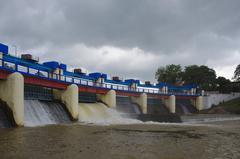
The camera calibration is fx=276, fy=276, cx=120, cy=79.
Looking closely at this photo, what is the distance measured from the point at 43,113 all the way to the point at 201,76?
84.2 m

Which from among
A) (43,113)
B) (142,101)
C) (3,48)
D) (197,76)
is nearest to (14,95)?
(43,113)

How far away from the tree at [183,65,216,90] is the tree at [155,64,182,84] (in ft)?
14.6

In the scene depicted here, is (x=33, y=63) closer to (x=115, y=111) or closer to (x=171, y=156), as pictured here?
(x=115, y=111)

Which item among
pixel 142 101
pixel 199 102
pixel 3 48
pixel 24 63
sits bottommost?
pixel 199 102

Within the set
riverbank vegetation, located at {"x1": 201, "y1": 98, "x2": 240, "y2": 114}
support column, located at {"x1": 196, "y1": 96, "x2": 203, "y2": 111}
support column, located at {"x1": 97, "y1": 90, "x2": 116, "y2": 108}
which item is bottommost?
riverbank vegetation, located at {"x1": 201, "y1": 98, "x2": 240, "y2": 114}

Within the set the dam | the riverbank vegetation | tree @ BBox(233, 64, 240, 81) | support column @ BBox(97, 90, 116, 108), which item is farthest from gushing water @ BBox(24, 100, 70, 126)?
tree @ BBox(233, 64, 240, 81)

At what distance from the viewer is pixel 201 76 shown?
343 ft

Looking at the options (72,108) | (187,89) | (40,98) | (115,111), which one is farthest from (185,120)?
(187,89)

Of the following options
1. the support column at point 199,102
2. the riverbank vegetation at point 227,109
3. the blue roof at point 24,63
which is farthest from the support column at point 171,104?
the blue roof at point 24,63

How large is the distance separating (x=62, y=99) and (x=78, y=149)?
24.4 metres

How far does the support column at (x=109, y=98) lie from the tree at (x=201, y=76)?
2486 inches

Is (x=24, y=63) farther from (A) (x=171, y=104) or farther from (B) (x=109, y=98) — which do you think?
(A) (x=171, y=104)

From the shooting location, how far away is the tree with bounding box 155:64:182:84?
11126 centimetres

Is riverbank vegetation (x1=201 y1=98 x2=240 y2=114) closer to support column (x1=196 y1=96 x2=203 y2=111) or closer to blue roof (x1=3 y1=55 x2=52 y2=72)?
support column (x1=196 y1=96 x2=203 y2=111)
